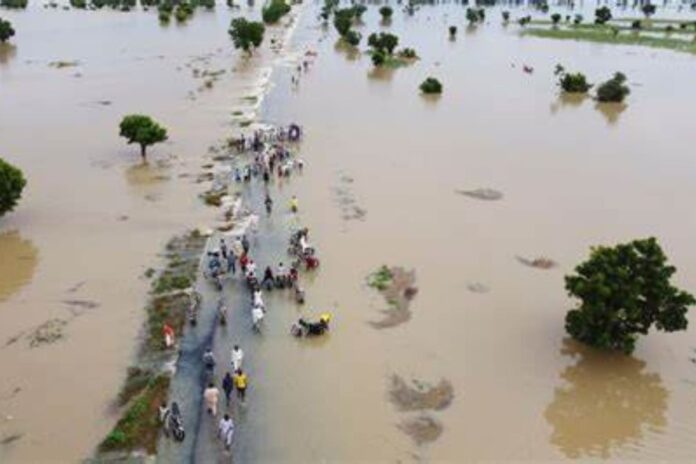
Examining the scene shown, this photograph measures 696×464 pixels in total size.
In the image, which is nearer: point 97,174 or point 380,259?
point 380,259

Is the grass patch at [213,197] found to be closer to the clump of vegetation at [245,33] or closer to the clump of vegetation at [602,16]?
the clump of vegetation at [245,33]

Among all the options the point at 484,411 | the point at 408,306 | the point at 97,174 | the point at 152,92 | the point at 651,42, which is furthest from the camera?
the point at 651,42

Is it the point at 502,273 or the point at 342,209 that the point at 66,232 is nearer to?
→ the point at 342,209

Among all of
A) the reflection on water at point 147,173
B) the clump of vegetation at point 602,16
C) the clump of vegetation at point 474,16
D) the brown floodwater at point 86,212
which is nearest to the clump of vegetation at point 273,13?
the clump of vegetation at point 474,16

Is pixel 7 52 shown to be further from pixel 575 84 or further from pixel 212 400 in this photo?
pixel 212 400

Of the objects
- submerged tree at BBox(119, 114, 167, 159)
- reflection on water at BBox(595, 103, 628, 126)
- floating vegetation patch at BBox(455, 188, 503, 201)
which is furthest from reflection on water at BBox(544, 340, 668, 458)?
reflection on water at BBox(595, 103, 628, 126)

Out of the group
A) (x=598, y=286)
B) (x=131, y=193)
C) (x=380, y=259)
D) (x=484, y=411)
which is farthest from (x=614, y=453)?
(x=131, y=193)

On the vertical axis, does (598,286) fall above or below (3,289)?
above

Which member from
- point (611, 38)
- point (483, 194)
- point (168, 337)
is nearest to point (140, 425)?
point (168, 337)
